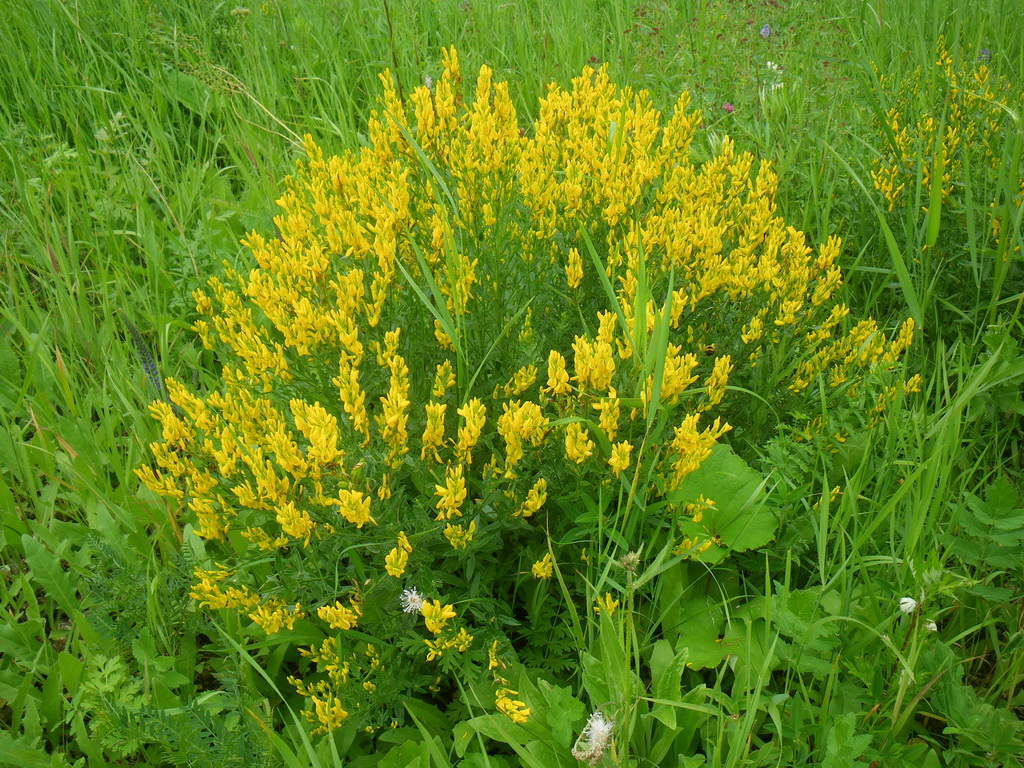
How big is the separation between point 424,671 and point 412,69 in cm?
330

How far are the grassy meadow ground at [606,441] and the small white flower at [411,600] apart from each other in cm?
12

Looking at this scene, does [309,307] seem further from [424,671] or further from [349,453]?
[424,671]

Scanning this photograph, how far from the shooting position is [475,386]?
2.01 meters

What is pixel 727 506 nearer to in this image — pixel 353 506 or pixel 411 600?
pixel 411 600

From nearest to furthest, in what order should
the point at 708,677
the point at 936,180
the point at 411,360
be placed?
1. the point at 708,677
2. the point at 411,360
3. the point at 936,180

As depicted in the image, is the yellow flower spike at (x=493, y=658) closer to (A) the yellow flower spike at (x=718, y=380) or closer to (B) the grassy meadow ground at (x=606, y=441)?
(B) the grassy meadow ground at (x=606, y=441)

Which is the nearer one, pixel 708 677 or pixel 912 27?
pixel 708 677

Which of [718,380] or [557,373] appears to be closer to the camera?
[557,373]

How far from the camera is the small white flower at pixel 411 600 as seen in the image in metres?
→ 1.65

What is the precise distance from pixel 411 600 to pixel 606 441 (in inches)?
22.0

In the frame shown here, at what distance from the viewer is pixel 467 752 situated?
5.59 feet

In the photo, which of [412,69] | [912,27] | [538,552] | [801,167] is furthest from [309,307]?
[912,27]

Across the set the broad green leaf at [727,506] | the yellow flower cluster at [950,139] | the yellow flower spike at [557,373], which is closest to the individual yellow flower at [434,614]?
the yellow flower spike at [557,373]

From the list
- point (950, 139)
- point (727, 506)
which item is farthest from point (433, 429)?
point (950, 139)
